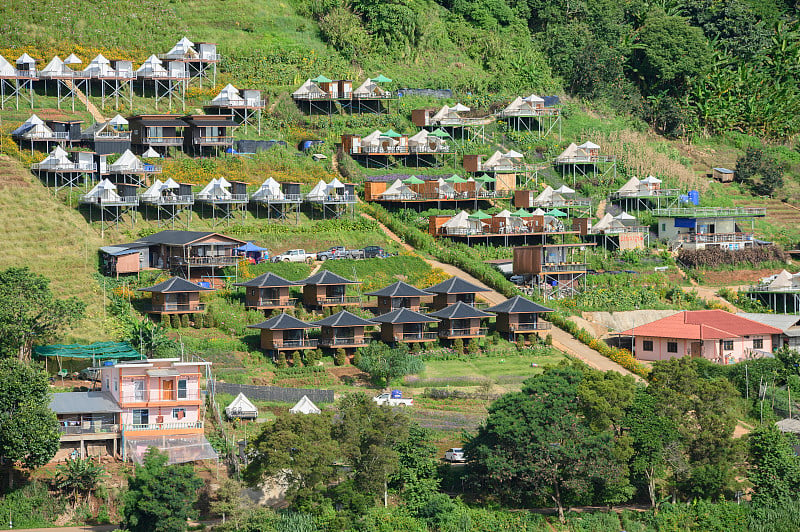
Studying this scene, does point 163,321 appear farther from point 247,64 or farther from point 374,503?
point 247,64

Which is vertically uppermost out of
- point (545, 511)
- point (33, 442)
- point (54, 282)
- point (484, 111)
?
point (484, 111)

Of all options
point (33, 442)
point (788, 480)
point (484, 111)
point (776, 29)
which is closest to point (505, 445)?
point (788, 480)

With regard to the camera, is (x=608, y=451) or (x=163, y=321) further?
(x=163, y=321)

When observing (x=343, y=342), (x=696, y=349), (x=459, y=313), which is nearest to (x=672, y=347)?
(x=696, y=349)

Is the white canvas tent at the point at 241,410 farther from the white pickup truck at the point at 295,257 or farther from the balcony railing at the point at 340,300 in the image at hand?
the white pickup truck at the point at 295,257

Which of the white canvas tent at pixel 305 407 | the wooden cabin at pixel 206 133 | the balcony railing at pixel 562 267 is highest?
the wooden cabin at pixel 206 133

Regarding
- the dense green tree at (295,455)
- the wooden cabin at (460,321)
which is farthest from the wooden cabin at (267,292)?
the dense green tree at (295,455)

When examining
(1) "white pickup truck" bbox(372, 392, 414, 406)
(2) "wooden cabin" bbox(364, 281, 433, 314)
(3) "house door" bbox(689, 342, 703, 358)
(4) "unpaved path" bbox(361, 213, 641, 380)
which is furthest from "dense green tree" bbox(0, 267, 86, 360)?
(3) "house door" bbox(689, 342, 703, 358)
